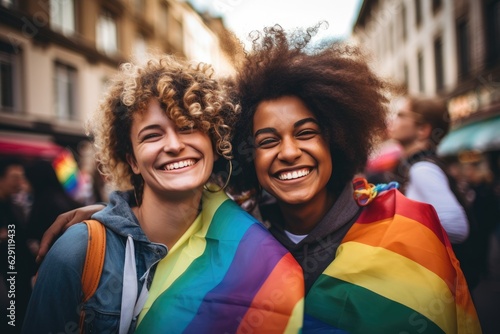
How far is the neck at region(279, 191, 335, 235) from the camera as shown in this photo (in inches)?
74.3

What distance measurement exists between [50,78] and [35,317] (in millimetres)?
9100

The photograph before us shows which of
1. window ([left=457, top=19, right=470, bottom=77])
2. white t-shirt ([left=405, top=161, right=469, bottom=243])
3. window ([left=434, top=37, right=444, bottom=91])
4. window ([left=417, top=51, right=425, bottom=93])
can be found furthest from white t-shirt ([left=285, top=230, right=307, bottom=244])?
window ([left=417, top=51, right=425, bottom=93])

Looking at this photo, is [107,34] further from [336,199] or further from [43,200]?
[336,199]

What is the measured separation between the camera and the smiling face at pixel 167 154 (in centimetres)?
168

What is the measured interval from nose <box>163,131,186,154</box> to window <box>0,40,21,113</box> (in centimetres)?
559

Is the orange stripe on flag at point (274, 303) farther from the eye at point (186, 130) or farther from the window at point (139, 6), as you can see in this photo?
the window at point (139, 6)

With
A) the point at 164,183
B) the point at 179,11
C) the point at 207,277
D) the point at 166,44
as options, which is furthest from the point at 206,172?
the point at 166,44

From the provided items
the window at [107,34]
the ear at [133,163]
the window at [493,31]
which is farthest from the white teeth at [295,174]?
the window at [107,34]

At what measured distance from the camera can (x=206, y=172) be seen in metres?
1.74

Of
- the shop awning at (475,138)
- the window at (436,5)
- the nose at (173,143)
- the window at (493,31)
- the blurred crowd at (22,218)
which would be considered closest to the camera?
the nose at (173,143)

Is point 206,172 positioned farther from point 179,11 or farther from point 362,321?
point 179,11

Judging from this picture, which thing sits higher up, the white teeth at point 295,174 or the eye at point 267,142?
the eye at point 267,142

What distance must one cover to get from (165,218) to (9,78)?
6628 millimetres

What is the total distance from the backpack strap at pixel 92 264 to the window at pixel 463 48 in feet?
40.0
